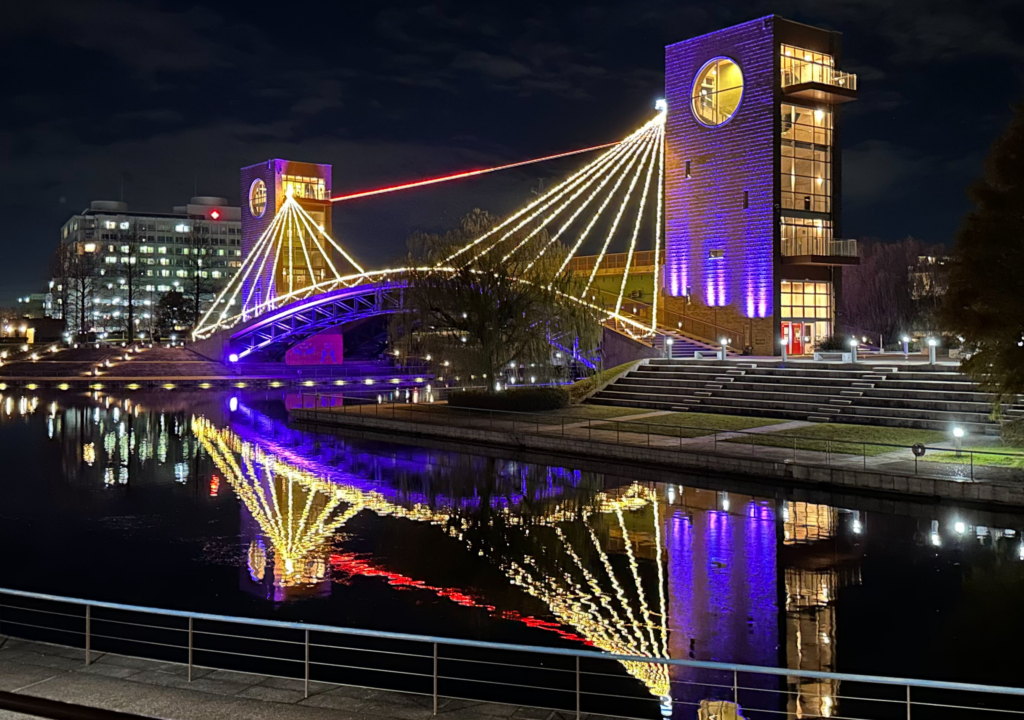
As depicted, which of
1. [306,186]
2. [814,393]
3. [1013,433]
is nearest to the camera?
[1013,433]

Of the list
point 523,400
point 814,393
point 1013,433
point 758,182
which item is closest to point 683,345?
point 758,182

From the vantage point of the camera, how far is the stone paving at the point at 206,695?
728cm

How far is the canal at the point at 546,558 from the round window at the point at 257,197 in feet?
196

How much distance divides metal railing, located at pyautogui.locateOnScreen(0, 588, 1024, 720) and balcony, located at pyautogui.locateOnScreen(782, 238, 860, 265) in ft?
110

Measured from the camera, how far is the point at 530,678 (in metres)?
10.3

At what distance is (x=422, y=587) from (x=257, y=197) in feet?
244

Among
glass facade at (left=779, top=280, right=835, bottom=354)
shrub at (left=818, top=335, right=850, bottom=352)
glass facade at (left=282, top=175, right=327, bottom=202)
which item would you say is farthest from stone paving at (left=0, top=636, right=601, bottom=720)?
glass facade at (left=282, top=175, right=327, bottom=202)

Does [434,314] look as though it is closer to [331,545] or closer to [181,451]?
[181,451]

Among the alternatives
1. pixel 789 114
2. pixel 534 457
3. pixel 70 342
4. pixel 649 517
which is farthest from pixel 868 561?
pixel 70 342

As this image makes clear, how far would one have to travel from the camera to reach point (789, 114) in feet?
141

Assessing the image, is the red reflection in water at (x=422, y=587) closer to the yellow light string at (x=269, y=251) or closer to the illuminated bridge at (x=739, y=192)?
the illuminated bridge at (x=739, y=192)

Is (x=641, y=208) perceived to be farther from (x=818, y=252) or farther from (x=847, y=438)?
(x=847, y=438)

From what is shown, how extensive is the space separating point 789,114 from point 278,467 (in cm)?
2852

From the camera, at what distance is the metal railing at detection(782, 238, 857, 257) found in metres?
42.9
